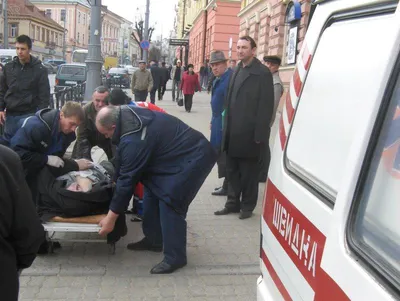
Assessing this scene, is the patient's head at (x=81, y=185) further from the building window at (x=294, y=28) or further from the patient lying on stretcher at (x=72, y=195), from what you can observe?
the building window at (x=294, y=28)

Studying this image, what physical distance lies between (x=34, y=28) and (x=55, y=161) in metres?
77.7

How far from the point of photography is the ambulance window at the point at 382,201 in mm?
1380

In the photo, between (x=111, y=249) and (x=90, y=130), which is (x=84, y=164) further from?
(x=111, y=249)

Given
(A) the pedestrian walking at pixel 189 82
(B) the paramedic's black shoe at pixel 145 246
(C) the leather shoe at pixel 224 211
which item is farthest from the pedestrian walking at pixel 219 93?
(A) the pedestrian walking at pixel 189 82

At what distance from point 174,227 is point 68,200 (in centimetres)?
88

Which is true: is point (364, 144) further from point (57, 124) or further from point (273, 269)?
point (57, 124)

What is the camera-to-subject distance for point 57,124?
393cm

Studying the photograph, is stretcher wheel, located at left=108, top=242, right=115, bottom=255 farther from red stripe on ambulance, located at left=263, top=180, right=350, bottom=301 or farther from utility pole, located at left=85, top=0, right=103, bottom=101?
utility pole, located at left=85, top=0, right=103, bottom=101

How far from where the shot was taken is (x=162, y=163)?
3.69m

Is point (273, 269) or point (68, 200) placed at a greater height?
point (273, 269)

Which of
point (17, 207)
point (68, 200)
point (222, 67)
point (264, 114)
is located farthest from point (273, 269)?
point (222, 67)

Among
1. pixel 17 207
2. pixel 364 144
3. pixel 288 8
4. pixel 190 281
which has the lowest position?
pixel 190 281

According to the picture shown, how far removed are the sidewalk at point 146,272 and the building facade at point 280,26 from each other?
685 cm

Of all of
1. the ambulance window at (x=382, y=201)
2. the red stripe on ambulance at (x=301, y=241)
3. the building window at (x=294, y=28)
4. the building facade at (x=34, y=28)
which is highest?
the building window at (x=294, y=28)
